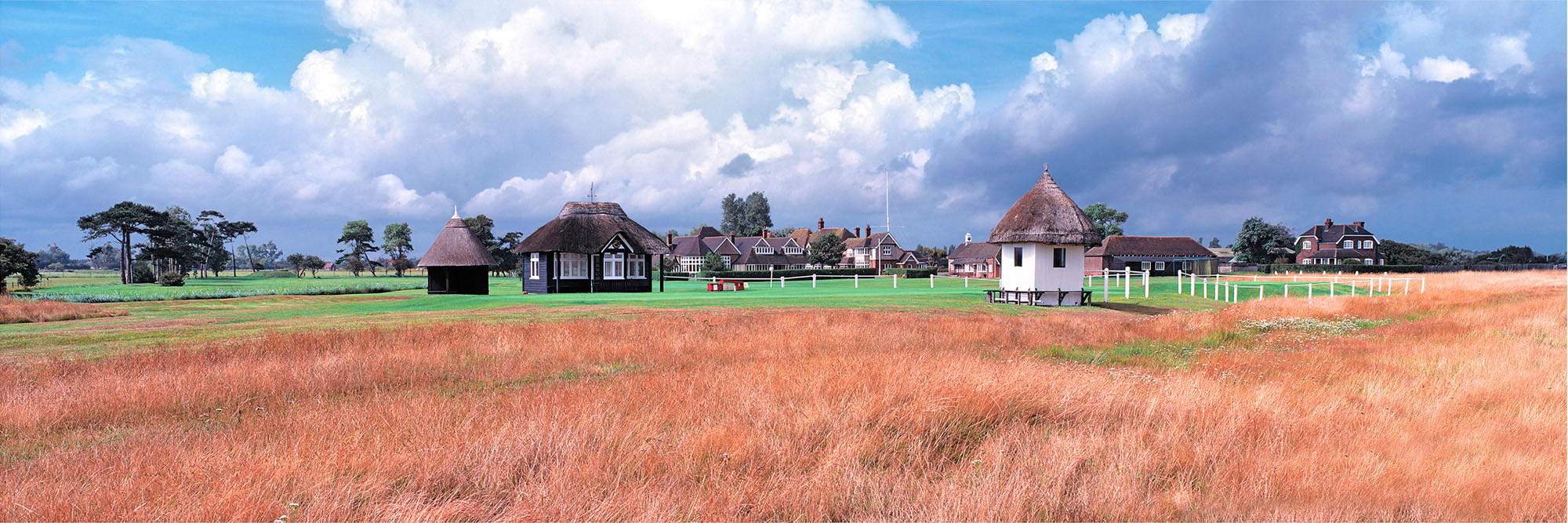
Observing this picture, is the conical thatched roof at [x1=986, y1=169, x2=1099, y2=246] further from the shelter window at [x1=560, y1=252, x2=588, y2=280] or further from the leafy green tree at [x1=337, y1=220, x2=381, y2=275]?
the leafy green tree at [x1=337, y1=220, x2=381, y2=275]

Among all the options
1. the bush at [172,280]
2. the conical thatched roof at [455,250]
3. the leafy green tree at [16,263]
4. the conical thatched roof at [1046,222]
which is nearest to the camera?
the conical thatched roof at [1046,222]

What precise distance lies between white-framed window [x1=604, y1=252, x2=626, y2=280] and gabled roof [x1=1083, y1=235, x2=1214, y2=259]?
64.7m

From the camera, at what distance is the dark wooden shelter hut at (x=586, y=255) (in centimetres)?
3912

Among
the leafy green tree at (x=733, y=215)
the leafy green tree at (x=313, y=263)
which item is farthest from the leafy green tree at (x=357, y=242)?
the leafy green tree at (x=733, y=215)

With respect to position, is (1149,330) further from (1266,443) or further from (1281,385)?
(1266,443)

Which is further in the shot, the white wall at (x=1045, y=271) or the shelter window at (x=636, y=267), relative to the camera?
the shelter window at (x=636, y=267)

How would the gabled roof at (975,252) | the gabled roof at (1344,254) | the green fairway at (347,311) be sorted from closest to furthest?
1. the green fairway at (347,311)
2. the gabled roof at (975,252)
3. the gabled roof at (1344,254)

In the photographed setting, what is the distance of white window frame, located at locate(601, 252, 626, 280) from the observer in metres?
40.0

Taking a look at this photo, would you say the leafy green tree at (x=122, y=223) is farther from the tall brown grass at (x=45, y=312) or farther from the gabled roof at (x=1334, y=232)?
the gabled roof at (x=1334, y=232)

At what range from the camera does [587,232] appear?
131 feet

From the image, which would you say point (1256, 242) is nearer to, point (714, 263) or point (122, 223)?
point (714, 263)

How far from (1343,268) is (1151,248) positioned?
21.3 metres

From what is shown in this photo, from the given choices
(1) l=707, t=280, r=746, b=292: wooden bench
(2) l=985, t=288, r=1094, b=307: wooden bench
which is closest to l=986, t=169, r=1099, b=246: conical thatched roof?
(2) l=985, t=288, r=1094, b=307: wooden bench

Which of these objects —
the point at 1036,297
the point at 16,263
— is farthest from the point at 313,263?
the point at 1036,297
